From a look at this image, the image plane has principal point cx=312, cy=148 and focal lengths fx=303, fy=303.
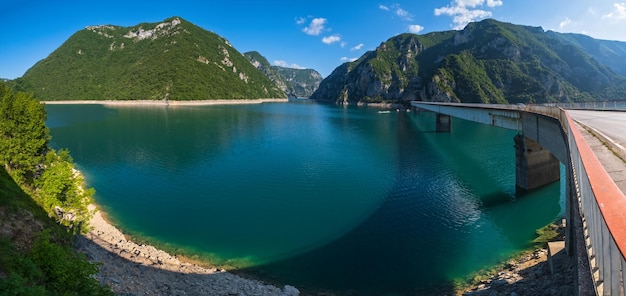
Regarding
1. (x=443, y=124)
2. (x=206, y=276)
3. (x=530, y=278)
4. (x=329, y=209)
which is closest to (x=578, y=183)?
(x=530, y=278)

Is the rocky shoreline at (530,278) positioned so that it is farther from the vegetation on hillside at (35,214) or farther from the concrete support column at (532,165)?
the vegetation on hillside at (35,214)

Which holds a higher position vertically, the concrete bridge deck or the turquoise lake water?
the concrete bridge deck

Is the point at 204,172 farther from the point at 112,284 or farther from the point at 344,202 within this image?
the point at 112,284

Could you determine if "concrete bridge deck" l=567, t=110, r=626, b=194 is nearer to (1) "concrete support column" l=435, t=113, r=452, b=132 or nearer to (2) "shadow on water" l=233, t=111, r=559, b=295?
(2) "shadow on water" l=233, t=111, r=559, b=295

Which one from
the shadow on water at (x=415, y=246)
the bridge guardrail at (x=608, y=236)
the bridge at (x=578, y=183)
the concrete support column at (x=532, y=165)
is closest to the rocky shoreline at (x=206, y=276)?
the shadow on water at (x=415, y=246)

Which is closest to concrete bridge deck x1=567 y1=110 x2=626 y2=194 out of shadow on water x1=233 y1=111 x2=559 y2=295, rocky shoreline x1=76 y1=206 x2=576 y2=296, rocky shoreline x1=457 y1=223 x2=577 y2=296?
rocky shoreline x1=457 y1=223 x2=577 y2=296

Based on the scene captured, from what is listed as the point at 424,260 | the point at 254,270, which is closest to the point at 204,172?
the point at 254,270
